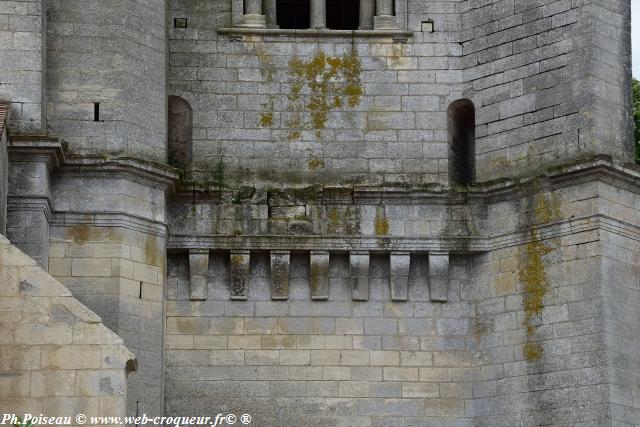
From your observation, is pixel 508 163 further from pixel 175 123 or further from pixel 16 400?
pixel 16 400

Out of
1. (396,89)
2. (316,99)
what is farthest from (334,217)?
(396,89)

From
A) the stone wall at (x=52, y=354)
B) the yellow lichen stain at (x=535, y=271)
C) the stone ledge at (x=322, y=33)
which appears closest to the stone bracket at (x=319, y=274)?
the yellow lichen stain at (x=535, y=271)

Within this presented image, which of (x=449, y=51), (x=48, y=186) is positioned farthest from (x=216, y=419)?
(x=449, y=51)

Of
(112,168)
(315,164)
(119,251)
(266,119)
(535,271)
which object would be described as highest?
(266,119)

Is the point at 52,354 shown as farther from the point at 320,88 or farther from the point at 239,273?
the point at 320,88

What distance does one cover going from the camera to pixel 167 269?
26.6m

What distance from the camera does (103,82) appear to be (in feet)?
85.9

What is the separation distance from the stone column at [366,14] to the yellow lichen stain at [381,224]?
7.96 ft

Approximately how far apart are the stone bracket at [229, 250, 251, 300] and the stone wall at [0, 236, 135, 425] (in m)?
4.64

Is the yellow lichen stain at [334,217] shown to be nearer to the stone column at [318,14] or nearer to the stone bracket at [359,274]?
the stone bracket at [359,274]

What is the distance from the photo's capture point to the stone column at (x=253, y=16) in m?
27.8

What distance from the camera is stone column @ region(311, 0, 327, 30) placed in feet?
91.3

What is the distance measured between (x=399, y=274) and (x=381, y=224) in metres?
0.61

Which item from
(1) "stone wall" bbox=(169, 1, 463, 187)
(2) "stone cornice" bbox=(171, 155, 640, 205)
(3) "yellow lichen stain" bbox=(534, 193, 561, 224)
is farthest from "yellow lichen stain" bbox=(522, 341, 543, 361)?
(1) "stone wall" bbox=(169, 1, 463, 187)
